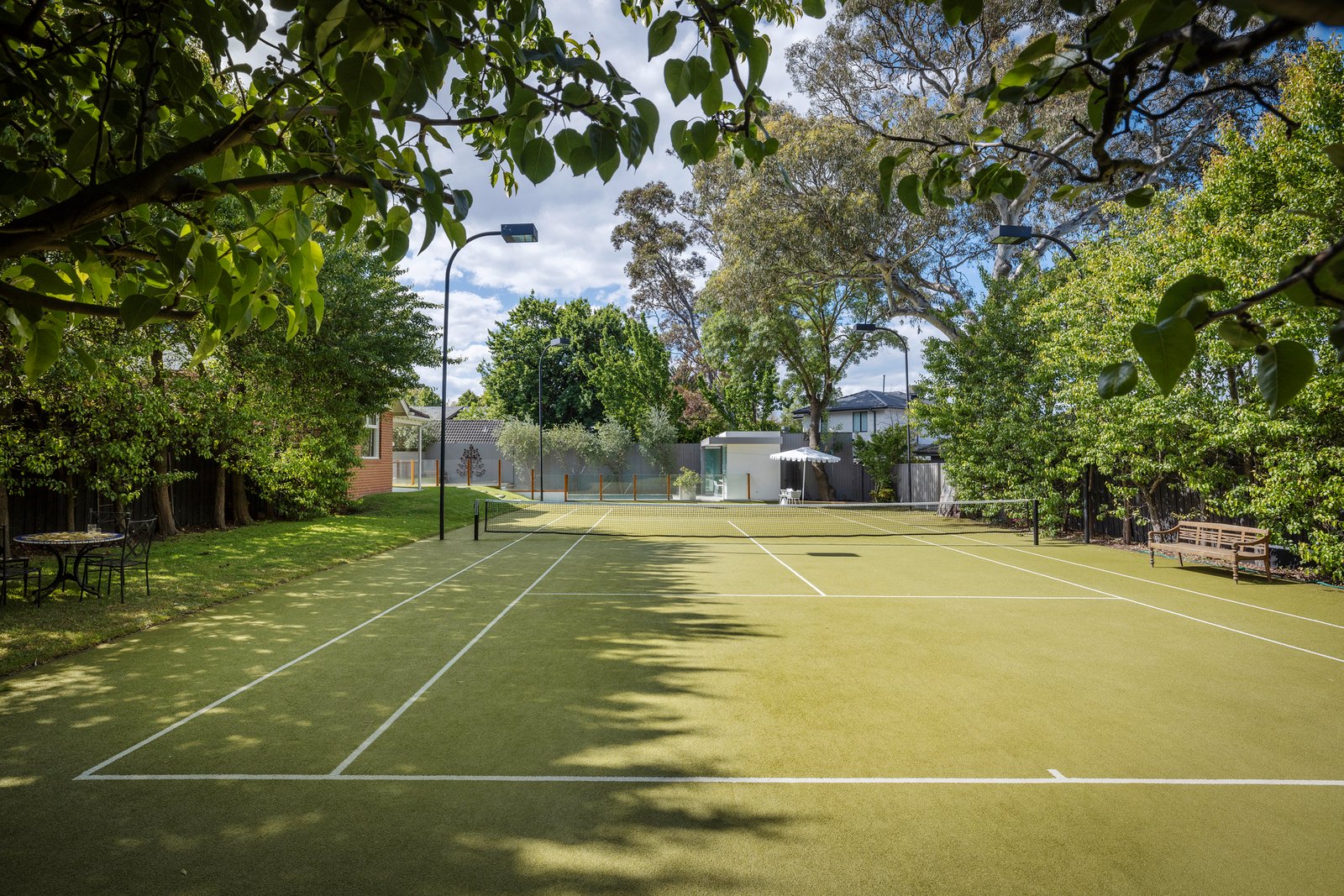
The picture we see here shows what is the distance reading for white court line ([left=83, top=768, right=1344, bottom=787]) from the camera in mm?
4430

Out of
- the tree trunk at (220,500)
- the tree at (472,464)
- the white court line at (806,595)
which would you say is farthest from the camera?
the tree at (472,464)

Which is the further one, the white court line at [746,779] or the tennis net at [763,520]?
the tennis net at [763,520]

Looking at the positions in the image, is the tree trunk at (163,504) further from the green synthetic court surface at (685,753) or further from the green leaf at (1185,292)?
the green leaf at (1185,292)

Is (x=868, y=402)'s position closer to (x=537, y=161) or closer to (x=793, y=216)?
(x=793, y=216)

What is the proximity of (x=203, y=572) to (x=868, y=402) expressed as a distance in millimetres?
49877

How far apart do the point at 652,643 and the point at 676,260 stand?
1514 inches

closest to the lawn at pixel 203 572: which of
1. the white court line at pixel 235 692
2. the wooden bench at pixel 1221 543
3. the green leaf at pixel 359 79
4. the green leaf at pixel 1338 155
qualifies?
the white court line at pixel 235 692

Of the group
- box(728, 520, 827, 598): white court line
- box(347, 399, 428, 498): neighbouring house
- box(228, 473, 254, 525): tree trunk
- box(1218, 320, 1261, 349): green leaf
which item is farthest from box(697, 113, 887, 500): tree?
box(1218, 320, 1261, 349): green leaf

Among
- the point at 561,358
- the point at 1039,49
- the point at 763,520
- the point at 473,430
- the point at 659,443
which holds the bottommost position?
the point at 763,520

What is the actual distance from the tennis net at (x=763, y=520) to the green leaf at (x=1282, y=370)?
1590 centimetres

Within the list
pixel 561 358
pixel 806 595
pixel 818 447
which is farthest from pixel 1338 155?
pixel 561 358

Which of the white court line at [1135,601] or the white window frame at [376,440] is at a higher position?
the white window frame at [376,440]

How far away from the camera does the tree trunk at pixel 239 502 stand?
1983 cm

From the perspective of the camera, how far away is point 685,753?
4.86 m
